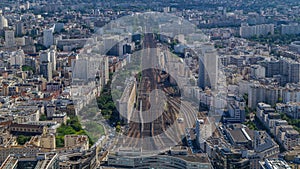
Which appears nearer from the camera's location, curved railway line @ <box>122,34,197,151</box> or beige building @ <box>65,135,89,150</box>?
beige building @ <box>65,135,89,150</box>

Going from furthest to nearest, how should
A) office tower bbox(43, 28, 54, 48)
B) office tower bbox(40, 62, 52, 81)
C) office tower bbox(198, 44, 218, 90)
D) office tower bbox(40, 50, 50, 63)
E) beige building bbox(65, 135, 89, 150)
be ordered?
1. office tower bbox(43, 28, 54, 48)
2. office tower bbox(40, 50, 50, 63)
3. office tower bbox(40, 62, 52, 81)
4. office tower bbox(198, 44, 218, 90)
5. beige building bbox(65, 135, 89, 150)

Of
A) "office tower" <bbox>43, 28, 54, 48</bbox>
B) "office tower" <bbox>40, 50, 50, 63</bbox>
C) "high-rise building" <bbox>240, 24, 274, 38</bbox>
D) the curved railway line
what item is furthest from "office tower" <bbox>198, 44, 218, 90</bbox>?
"high-rise building" <bbox>240, 24, 274, 38</bbox>

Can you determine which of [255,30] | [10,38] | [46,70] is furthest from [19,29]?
[255,30]

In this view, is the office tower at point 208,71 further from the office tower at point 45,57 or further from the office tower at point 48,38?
the office tower at point 48,38

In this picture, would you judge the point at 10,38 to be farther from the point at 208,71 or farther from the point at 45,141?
the point at 45,141

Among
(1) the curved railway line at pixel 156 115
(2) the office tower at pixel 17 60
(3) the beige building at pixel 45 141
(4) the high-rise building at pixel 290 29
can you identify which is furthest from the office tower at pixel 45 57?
(4) the high-rise building at pixel 290 29

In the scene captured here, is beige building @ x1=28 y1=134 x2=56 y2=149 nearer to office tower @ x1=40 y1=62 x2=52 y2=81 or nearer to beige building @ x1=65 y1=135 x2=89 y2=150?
beige building @ x1=65 y1=135 x2=89 y2=150

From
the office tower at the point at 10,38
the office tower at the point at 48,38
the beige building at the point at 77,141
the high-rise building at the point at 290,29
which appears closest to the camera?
the beige building at the point at 77,141

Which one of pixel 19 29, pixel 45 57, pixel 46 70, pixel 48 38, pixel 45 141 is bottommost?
pixel 45 141

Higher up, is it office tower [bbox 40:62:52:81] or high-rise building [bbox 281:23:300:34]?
high-rise building [bbox 281:23:300:34]

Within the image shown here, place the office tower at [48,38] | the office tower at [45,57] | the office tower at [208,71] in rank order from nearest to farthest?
the office tower at [208,71]
the office tower at [45,57]
the office tower at [48,38]

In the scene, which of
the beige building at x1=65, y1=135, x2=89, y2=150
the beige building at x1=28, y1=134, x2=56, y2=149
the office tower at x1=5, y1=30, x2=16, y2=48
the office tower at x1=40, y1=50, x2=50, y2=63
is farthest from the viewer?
the office tower at x1=5, y1=30, x2=16, y2=48
